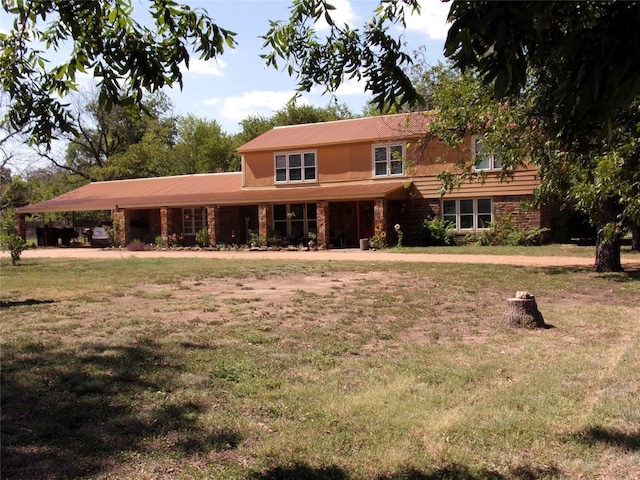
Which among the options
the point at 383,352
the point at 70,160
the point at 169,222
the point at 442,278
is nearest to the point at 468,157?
the point at 442,278

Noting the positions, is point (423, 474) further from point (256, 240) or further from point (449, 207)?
point (256, 240)

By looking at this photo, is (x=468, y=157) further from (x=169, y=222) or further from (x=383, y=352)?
(x=383, y=352)

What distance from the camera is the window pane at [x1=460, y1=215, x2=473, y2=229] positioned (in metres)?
25.9

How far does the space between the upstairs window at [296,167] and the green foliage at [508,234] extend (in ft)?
30.7

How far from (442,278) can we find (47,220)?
38.8m

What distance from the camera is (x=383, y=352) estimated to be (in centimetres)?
659

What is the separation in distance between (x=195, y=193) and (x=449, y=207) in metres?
14.3

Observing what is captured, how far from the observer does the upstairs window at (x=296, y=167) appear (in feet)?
95.5

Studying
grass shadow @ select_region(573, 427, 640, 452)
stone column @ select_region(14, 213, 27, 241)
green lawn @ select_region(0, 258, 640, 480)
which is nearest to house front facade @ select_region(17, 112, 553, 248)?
stone column @ select_region(14, 213, 27, 241)

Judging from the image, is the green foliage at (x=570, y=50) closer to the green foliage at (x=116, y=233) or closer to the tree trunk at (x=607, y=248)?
the tree trunk at (x=607, y=248)

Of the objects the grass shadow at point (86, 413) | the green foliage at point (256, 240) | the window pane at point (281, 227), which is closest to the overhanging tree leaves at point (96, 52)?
the grass shadow at point (86, 413)

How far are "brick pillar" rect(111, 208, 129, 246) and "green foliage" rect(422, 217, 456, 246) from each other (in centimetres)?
1654

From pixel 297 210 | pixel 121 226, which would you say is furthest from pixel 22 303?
pixel 121 226

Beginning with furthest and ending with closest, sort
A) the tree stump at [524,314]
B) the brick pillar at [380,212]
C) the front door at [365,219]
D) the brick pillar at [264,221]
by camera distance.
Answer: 1. the front door at [365,219]
2. the brick pillar at [264,221]
3. the brick pillar at [380,212]
4. the tree stump at [524,314]
